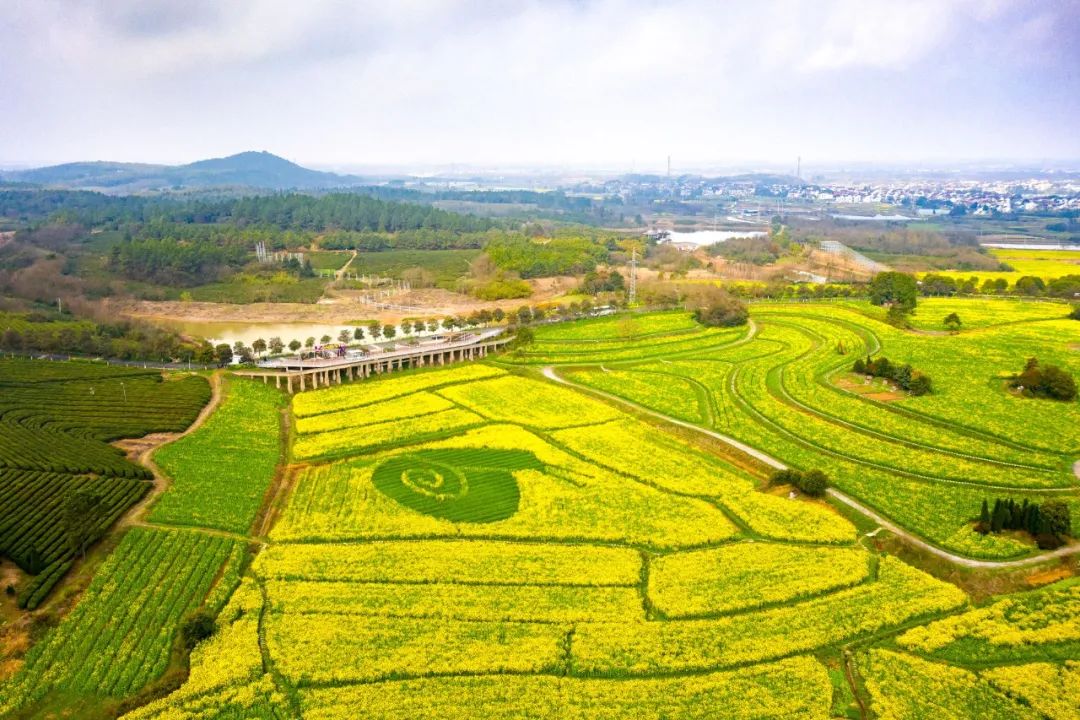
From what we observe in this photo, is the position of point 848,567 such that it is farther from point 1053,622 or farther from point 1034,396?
point 1034,396

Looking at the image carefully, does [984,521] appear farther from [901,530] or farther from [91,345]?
[91,345]

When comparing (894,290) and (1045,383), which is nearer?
(1045,383)

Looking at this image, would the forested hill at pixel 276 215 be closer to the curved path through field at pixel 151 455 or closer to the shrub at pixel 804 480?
the curved path through field at pixel 151 455

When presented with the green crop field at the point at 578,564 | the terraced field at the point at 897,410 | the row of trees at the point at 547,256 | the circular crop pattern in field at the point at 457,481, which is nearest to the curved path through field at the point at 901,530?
the green crop field at the point at 578,564

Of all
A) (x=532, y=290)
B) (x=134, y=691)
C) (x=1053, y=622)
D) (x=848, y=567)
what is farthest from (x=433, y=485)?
(x=532, y=290)

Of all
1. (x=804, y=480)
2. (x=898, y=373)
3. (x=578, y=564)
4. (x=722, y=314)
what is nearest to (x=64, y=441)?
(x=578, y=564)
